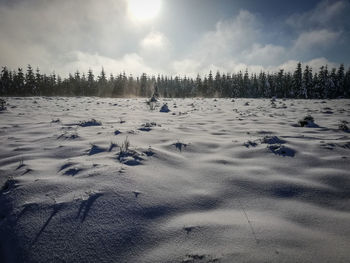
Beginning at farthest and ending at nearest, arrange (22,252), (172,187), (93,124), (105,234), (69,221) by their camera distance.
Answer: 1. (93,124)
2. (172,187)
3. (69,221)
4. (105,234)
5. (22,252)

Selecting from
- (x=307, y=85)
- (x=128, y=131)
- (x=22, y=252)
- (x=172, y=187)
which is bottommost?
(x=22, y=252)

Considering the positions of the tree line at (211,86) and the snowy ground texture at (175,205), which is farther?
the tree line at (211,86)

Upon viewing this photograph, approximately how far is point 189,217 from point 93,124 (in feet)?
17.9

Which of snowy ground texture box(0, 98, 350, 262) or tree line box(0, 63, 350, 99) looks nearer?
snowy ground texture box(0, 98, 350, 262)

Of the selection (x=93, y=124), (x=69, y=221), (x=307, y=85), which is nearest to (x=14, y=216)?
(x=69, y=221)

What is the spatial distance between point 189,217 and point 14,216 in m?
1.71

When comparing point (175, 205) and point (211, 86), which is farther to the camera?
point (211, 86)

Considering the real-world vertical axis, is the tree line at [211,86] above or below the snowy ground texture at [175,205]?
above

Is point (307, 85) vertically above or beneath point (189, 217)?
above

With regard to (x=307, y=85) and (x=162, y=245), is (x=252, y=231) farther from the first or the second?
(x=307, y=85)

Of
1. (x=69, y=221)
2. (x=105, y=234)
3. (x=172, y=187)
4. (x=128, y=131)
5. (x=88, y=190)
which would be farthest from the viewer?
(x=128, y=131)

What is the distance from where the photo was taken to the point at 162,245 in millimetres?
1441

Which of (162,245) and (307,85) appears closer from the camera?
(162,245)

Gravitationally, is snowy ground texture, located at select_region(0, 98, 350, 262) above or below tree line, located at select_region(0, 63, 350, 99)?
below
